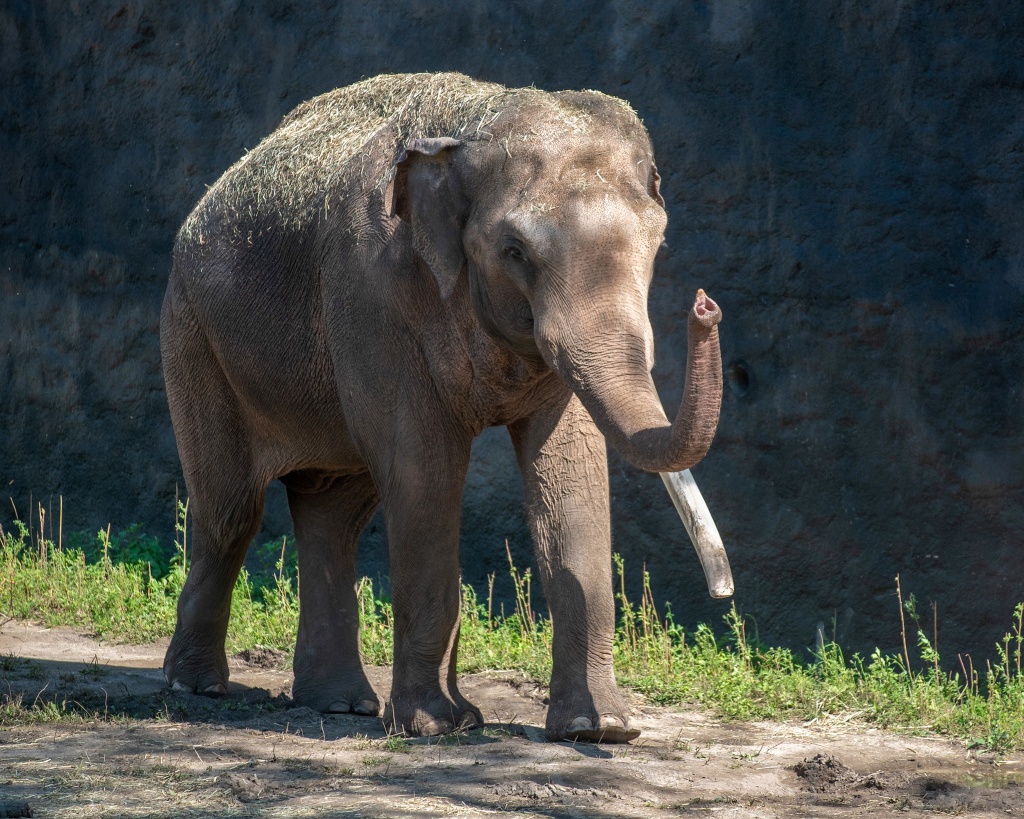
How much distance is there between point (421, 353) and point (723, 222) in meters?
3.17

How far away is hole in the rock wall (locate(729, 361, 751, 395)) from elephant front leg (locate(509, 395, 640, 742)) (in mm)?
2678

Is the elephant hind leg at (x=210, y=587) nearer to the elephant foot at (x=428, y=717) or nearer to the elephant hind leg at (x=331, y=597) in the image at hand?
the elephant hind leg at (x=331, y=597)

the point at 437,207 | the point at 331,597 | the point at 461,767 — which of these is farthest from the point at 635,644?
the point at 437,207

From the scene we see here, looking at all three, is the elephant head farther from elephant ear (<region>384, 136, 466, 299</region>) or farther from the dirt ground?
the dirt ground

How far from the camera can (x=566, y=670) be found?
5707 mm

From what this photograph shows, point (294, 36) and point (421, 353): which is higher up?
point (294, 36)

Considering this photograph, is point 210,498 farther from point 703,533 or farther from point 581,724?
point 703,533

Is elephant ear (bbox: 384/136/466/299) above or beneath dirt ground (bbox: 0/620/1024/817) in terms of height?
above

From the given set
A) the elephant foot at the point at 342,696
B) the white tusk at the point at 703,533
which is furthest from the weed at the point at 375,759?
the white tusk at the point at 703,533

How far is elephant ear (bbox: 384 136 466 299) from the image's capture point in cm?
564

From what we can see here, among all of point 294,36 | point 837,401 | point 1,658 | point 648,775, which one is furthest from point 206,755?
point 294,36

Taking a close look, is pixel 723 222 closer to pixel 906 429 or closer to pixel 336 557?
pixel 906 429

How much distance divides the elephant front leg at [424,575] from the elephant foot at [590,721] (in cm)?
40

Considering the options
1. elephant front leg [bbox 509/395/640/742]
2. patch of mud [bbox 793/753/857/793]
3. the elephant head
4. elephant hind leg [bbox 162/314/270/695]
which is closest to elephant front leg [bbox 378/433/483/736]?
elephant front leg [bbox 509/395/640/742]
